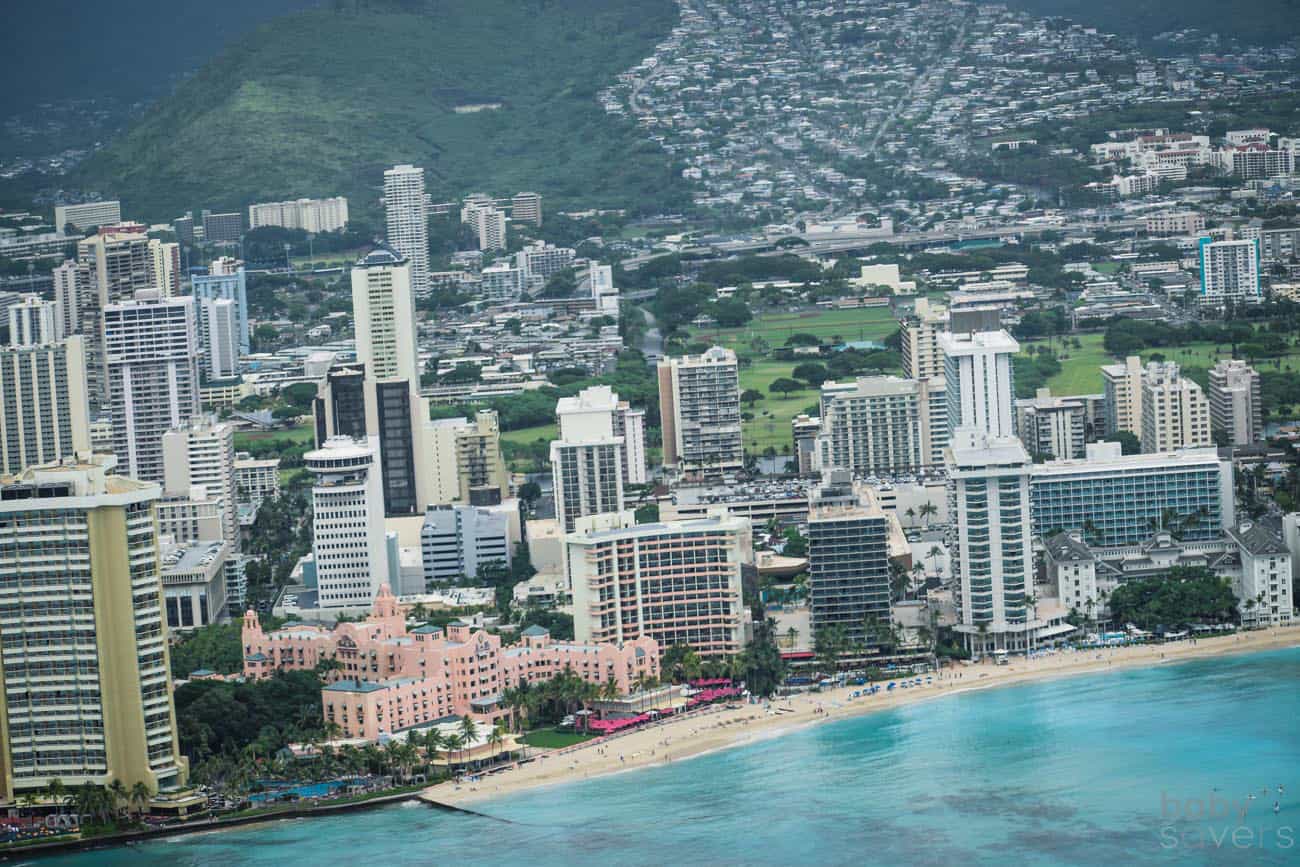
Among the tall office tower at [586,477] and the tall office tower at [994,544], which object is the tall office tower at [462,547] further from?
the tall office tower at [994,544]

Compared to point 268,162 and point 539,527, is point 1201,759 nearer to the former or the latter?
point 539,527

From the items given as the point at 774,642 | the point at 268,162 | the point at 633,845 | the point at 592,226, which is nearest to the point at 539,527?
the point at 774,642

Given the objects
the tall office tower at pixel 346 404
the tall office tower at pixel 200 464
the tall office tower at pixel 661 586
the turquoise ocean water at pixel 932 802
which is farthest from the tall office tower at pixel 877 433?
the turquoise ocean water at pixel 932 802

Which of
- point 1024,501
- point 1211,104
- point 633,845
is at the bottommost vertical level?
point 633,845

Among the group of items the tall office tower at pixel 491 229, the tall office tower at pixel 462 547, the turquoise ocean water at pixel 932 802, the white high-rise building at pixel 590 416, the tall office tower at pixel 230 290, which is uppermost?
the tall office tower at pixel 491 229

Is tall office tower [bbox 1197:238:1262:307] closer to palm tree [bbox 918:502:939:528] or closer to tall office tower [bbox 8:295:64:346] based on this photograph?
palm tree [bbox 918:502:939:528]

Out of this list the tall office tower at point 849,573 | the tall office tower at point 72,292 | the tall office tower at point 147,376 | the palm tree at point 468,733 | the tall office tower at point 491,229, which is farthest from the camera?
the tall office tower at point 491,229
